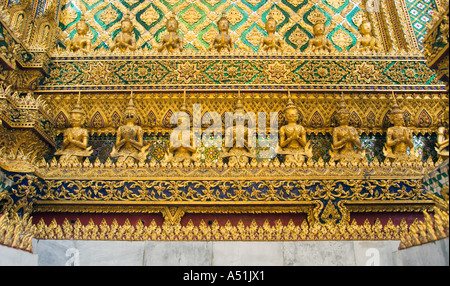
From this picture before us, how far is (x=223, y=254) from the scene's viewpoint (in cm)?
486

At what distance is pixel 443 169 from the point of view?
3.70m

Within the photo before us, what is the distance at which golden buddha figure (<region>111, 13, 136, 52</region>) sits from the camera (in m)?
8.95

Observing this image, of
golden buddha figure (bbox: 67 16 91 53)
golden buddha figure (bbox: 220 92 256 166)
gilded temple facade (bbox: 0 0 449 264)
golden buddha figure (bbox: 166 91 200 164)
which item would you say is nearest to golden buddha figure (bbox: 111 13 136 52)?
gilded temple facade (bbox: 0 0 449 264)

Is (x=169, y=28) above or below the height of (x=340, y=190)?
above

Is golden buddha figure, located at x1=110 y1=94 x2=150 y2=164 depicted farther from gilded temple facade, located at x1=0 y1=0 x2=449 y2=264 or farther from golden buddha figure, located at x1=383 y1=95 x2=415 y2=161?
golden buddha figure, located at x1=383 y1=95 x2=415 y2=161

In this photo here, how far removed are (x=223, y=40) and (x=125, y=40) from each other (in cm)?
210

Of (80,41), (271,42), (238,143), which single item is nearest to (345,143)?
(238,143)

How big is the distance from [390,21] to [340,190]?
19.3 feet

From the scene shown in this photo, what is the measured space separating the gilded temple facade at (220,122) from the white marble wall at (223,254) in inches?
5.6

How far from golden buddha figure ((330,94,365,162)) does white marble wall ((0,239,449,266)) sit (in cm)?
229

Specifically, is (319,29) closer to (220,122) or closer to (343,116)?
(343,116)
